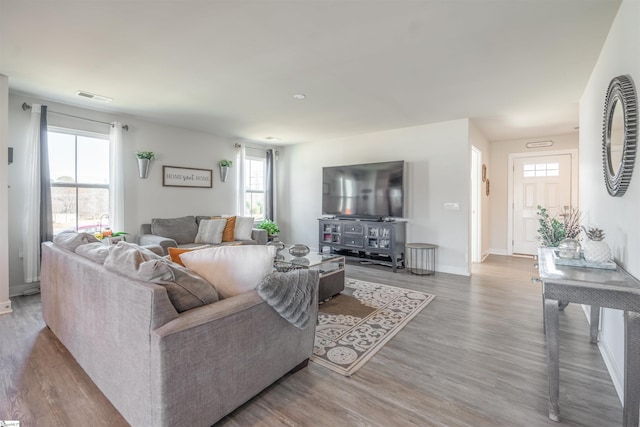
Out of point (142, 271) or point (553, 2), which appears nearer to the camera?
point (142, 271)

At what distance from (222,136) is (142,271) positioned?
16.0 ft

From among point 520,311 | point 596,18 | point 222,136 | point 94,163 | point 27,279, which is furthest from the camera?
point 222,136

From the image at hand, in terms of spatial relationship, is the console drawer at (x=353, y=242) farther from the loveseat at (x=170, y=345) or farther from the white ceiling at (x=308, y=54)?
the loveseat at (x=170, y=345)

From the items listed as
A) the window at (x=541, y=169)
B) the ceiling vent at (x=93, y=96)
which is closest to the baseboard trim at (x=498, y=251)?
the window at (x=541, y=169)

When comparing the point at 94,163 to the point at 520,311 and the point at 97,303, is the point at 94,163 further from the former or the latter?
the point at 520,311

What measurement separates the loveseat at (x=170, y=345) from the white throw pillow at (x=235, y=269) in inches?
3.1

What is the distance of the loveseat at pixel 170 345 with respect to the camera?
1.32 meters

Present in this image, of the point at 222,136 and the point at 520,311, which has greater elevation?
the point at 222,136

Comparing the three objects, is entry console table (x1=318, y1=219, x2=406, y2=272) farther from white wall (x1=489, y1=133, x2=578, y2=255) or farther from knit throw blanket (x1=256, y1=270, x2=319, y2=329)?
knit throw blanket (x1=256, y1=270, x2=319, y2=329)

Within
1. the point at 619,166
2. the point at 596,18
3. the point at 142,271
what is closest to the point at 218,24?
the point at 142,271

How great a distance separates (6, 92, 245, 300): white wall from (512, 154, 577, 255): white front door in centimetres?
596


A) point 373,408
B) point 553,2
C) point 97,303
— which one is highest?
point 553,2

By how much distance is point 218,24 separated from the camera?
2162mm

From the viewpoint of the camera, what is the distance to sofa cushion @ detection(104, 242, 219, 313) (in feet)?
4.64
